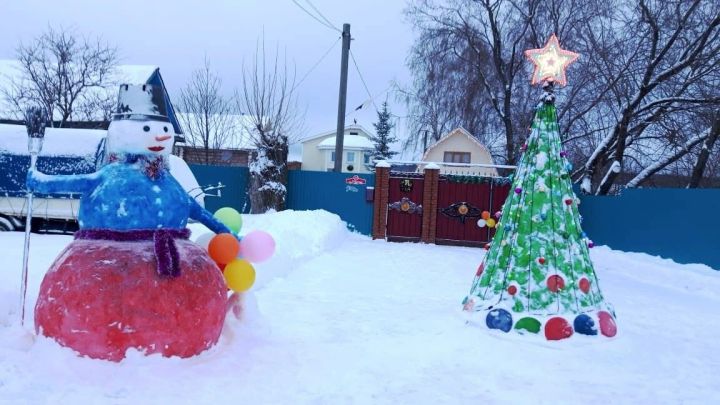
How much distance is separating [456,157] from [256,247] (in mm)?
27613

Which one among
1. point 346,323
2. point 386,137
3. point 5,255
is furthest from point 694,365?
point 386,137

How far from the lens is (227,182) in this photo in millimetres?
18672

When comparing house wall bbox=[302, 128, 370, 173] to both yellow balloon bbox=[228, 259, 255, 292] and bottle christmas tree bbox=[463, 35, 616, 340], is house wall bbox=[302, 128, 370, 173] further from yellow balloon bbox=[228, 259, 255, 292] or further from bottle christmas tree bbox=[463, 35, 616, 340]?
yellow balloon bbox=[228, 259, 255, 292]

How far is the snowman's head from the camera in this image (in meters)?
4.50

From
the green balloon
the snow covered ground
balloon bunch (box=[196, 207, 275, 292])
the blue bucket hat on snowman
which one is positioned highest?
the blue bucket hat on snowman

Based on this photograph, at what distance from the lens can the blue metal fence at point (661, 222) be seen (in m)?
11.9

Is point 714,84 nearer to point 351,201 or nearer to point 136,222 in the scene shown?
point 351,201

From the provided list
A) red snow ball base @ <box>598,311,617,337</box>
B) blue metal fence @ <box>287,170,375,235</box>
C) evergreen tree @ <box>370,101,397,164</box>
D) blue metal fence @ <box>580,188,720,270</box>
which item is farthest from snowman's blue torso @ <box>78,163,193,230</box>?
evergreen tree @ <box>370,101,397,164</box>

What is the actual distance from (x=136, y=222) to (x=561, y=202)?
13.9ft

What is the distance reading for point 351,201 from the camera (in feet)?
56.7

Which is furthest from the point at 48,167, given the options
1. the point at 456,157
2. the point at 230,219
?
the point at 456,157

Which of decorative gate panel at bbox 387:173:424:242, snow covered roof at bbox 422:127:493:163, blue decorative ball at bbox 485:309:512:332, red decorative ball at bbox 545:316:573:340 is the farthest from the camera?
snow covered roof at bbox 422:127:493:163

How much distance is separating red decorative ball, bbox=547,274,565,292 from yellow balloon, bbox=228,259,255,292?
9.65 ft

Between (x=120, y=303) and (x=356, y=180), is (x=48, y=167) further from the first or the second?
(x=120, y=303)
